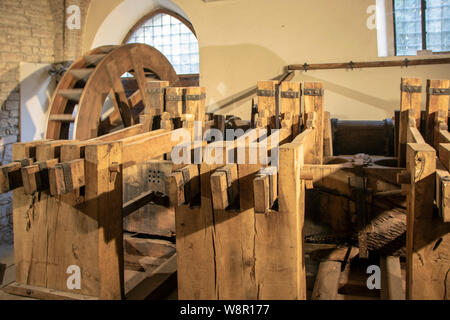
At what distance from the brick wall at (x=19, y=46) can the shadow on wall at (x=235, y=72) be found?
233cm

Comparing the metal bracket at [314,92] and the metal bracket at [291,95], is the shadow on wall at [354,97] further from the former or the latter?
the metal bracket at [291,95]

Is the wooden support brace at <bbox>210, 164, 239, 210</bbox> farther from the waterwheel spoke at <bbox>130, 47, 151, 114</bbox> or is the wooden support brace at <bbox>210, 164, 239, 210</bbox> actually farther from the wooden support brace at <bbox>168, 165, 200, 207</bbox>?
the waterwheel spoke at <bbox>130, 47, 151, 114</bbox>

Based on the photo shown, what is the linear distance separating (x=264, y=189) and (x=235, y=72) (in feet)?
17.1

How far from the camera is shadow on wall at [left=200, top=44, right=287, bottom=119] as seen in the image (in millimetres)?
6555

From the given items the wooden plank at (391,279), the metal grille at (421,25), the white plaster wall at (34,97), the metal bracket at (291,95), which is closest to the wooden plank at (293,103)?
the metal bracket at (291,95)

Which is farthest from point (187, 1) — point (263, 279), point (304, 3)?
point (263, 279)

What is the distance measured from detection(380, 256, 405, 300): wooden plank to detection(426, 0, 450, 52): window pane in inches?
169

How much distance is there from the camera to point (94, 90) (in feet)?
17.8

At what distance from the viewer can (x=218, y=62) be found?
6.83 meters

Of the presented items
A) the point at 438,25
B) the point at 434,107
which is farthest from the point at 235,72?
the point at 434,107

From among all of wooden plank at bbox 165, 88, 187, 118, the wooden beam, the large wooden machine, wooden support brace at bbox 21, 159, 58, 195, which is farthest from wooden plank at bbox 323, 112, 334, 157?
wooden support brace at bbox 21, 159, 58, 195

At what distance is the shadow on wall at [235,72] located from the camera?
6555 mm

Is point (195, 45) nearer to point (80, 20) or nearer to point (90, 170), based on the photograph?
point (80, 20)
